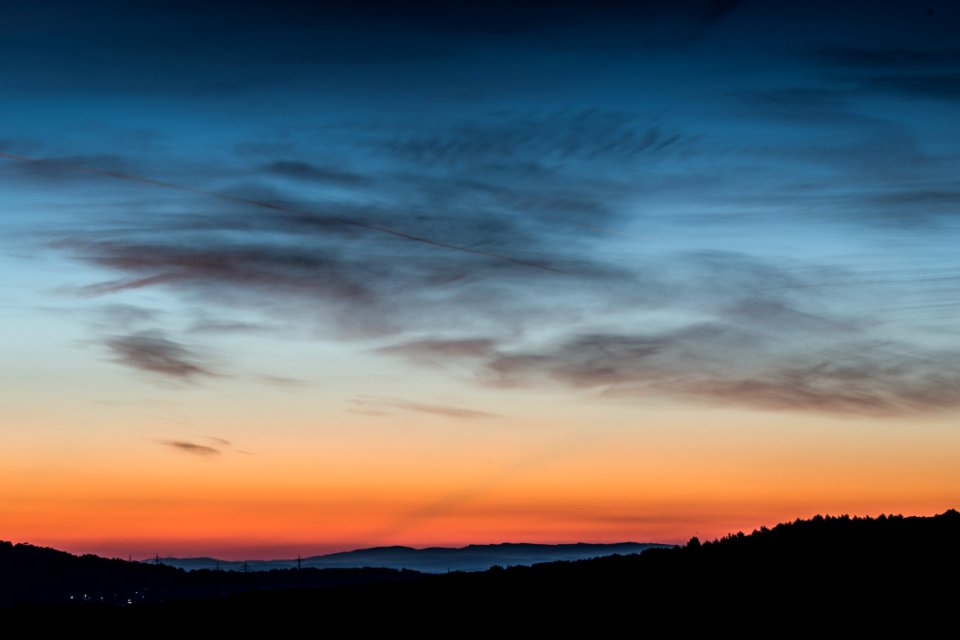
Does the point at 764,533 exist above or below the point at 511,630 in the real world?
above

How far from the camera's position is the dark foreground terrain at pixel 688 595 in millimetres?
33594

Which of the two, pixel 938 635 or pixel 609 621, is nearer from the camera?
pixel 938 635

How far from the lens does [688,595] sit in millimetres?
39812

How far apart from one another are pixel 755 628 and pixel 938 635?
17.2 ft

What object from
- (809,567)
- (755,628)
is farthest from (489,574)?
(755,628)

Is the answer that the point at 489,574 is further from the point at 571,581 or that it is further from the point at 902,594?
the point at 902,594

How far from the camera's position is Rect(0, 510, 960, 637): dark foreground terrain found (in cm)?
3359

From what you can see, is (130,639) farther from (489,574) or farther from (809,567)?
(809,567)

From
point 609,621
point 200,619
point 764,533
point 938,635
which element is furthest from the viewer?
point 200,619

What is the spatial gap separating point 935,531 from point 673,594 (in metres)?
9.36

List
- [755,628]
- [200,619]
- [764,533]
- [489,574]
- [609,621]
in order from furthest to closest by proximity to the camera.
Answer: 1. [489,574]
2. [200,619]
3. [764,533]
4. [609,621]
5. [755,628]

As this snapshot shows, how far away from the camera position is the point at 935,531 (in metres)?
41.1

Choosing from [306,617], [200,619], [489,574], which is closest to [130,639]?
[200,619]

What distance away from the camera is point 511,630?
4019cm
